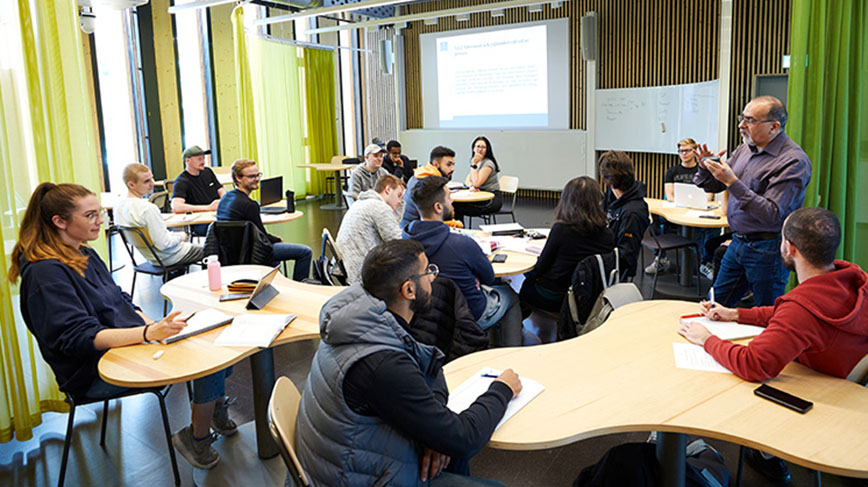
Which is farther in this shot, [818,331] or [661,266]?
[661,266]

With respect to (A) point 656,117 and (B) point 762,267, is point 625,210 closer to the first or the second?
(B) point 762,267

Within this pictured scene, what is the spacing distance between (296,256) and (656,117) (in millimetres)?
6607

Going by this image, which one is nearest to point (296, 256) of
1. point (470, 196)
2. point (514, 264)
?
point (470, 196)

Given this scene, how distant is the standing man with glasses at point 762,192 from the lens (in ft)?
11.0

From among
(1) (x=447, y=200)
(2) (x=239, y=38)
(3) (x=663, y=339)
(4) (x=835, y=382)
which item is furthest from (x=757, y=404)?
(2) (x=239, y=38)

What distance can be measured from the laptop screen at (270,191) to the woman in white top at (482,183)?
202 centimetres

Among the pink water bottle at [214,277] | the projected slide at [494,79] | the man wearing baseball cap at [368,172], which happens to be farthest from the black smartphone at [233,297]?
the projected slide at [494,79]

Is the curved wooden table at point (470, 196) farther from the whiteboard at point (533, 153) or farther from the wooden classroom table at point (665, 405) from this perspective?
the wooden classroom table at point (665, 405)

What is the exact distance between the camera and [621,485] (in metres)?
2.21

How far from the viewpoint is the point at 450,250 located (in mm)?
3418

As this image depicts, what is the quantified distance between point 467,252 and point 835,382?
1.81 m

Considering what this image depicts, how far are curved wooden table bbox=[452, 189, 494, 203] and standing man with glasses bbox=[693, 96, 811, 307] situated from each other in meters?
3.41

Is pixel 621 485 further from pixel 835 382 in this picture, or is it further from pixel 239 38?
pixel 239 38

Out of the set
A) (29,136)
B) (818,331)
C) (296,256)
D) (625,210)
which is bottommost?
(296,256)
